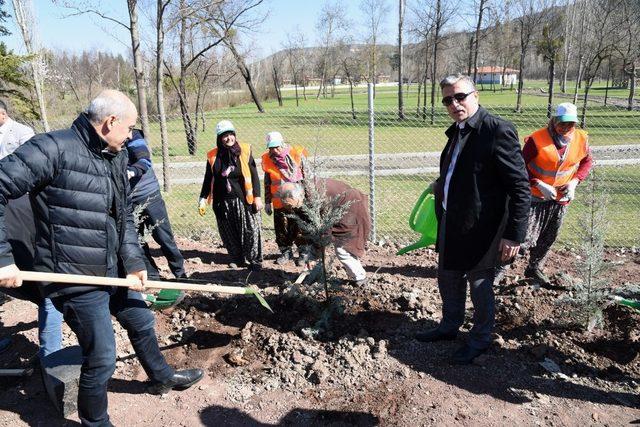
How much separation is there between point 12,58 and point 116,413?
12.0 metres

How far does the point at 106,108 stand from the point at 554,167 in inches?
136

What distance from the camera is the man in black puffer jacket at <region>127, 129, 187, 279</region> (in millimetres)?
4297

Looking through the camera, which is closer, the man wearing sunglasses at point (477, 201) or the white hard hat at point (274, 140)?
the man wearing sunglasses at point (477, 201)

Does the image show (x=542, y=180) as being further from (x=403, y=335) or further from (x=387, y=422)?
(x=387, y=422)

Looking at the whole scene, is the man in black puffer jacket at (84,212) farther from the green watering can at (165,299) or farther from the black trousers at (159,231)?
the black trousers at (159,231)

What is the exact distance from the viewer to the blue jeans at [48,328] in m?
3.06

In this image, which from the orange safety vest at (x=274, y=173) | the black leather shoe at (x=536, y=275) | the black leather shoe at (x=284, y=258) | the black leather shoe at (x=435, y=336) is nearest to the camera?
the black leather shoe at (x=435, y=336)

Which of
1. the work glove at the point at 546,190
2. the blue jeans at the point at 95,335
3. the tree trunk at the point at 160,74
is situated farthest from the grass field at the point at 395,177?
the blue jeans at the point at 95,335

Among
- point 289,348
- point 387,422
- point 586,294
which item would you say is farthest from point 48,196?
point 586,294

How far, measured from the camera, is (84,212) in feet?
7.79

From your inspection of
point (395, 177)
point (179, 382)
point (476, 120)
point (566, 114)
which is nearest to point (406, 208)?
point (395, 177)

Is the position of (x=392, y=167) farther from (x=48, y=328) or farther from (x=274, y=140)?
(x=48, y=328)

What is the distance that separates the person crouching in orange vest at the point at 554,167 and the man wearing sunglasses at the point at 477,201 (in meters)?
1.32

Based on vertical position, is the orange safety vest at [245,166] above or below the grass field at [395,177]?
above
